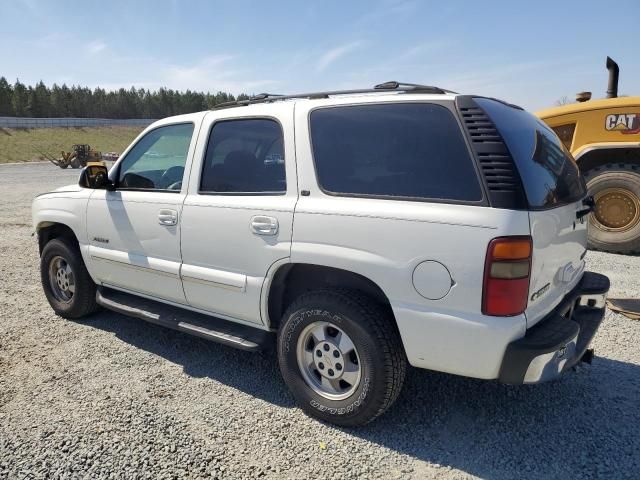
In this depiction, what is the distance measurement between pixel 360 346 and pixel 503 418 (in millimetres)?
1102

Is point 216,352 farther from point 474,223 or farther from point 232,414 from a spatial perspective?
point 474,223

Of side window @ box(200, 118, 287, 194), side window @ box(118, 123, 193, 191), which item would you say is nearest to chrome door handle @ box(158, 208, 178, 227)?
side window @ box(118, 123, 193, 191)

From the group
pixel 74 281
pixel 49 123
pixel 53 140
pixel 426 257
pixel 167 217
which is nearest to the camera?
pixel 426 257

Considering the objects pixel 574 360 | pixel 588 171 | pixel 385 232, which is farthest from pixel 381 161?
pixel 588 171

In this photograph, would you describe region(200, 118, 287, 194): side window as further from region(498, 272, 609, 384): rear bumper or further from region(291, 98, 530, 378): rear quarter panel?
region(498, 272, 609, 384): rear bumper

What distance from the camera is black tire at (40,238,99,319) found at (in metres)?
4.22

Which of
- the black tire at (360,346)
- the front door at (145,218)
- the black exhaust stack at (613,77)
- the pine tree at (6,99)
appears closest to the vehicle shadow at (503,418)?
the black tire at (360,346)

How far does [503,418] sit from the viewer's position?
2.81 meters

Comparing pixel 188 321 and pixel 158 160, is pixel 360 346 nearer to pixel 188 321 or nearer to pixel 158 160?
pixel 188 321

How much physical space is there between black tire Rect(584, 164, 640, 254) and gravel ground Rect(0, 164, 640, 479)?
3.16 meters

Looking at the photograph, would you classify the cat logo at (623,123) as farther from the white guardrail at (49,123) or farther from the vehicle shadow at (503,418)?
the white guardrail at (49,123)

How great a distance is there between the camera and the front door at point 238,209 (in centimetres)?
283

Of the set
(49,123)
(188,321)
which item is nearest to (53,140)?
(49,123)

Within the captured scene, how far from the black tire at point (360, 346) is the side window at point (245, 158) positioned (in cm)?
79
